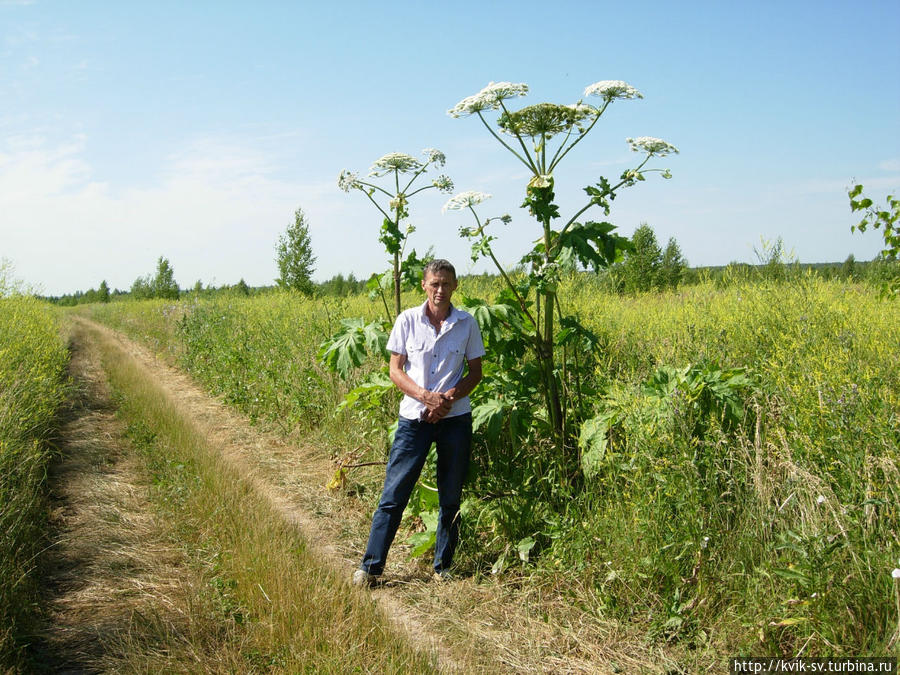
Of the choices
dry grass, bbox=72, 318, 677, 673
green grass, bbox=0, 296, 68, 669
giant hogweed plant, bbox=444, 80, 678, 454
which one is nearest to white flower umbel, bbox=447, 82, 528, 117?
giant hogweed plant, bbox=444, 80, 678, 454

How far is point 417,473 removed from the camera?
453cm

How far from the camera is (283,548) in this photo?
4.57 metres

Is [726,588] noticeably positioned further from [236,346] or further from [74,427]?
[236,346]

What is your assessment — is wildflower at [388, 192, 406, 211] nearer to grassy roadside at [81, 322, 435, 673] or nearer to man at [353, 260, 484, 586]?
man at [353, 260, 484, 586]

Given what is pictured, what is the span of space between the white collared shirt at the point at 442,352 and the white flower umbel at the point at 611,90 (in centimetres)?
180

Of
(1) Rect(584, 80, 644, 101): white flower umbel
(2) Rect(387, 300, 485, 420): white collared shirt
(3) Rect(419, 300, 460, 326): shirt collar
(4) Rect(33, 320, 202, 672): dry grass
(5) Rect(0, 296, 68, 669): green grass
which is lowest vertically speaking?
(4) Rect(33, 320, 202, 672): dry grass

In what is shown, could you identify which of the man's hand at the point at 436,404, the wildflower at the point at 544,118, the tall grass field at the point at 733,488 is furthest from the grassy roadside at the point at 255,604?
the wildflower at the point at 544,118

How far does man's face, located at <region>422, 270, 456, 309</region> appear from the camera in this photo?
4.44m

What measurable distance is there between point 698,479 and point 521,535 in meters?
1.53

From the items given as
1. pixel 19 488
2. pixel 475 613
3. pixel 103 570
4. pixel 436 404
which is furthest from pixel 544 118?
pixel 19 488

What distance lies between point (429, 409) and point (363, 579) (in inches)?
53.4

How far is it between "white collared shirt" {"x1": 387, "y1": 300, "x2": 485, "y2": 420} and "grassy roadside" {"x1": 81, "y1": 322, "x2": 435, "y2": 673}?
4.53 ft

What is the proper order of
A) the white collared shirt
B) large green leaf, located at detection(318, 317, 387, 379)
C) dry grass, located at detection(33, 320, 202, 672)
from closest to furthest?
dry grass, located at detection(33, 320, 202, 672), the white collared shirt, large green leaf, located at detection(318, 317, 387, 379)

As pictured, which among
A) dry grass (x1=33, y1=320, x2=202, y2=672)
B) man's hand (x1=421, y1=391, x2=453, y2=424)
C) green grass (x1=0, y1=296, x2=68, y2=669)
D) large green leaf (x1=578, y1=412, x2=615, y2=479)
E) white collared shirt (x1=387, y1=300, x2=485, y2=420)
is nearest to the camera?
dry grass (x1=33, y1=320, x2=202, y2=672)
